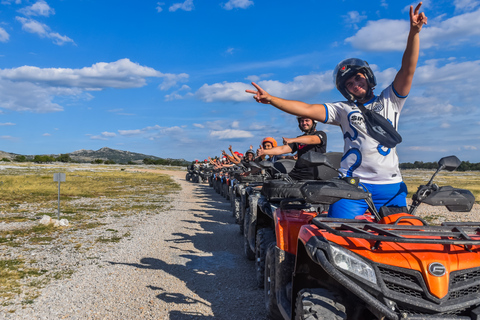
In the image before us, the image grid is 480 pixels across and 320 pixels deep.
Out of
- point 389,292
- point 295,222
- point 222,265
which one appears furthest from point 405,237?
point 222,265

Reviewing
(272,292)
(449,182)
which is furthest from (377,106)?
(449,182)

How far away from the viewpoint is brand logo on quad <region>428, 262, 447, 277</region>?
7.04 ft

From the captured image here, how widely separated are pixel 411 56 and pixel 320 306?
1.97 metres

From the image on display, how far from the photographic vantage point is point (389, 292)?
7.08 feet

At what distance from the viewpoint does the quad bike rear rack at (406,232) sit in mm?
2240

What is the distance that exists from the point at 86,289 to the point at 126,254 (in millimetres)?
2036

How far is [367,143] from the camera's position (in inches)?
126

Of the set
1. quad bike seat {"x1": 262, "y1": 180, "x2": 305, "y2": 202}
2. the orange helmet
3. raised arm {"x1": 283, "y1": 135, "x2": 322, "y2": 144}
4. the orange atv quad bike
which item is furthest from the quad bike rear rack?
the orange helmet

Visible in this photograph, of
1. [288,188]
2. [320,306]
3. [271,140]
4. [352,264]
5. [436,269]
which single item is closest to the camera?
[436,269]

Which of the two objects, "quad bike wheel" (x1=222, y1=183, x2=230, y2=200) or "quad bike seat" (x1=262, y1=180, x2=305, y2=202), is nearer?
"quad bike seat" (x1=262, y1=180, x2=305, y2=202)

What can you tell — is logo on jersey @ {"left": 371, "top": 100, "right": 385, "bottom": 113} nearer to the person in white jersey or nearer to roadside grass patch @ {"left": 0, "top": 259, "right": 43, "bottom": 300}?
the person in white jersey

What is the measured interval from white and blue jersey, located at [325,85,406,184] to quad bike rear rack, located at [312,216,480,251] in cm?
Result: 55

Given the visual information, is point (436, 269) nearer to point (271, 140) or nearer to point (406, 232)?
point (406, 232)

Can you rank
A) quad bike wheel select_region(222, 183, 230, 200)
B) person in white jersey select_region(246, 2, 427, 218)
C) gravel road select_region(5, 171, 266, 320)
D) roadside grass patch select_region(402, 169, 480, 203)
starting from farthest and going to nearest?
roadside grass patch select_region(402, 169, 480, 203), quad bike wheel select_region(222, 183, 230, 200), gravel road select_region(5, 171, 266, 320), person in white jersey select_region(246, 2, 427, 218)
